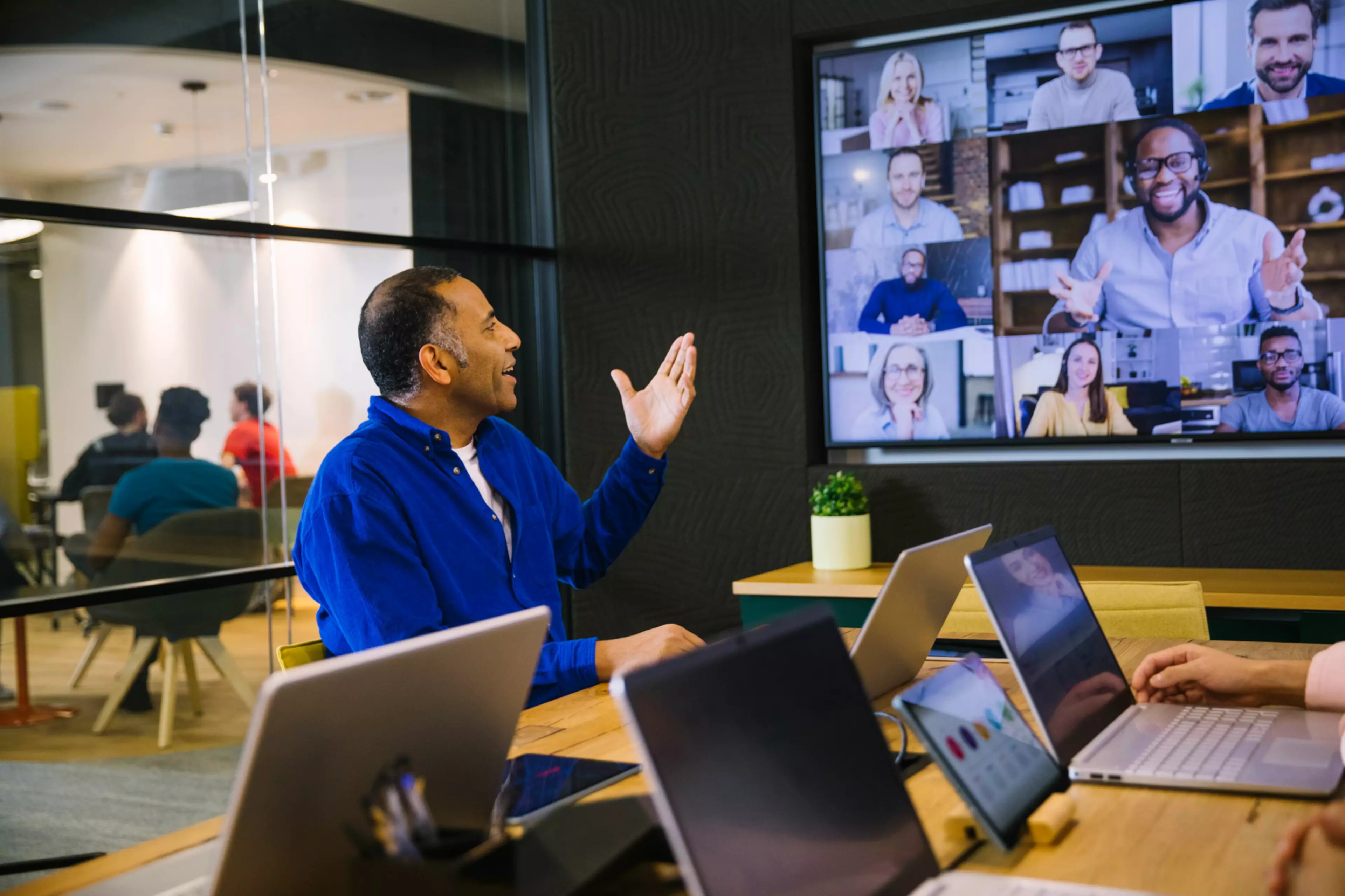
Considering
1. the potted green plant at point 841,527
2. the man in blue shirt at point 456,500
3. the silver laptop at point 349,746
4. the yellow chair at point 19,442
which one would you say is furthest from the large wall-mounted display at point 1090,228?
the silver laptop at point 349,746

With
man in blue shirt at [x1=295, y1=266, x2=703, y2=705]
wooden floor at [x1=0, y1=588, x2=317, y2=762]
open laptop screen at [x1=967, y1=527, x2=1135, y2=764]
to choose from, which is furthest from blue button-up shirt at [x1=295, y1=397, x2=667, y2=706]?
wooden floor at [x1=0, y1=588, x2=317, y2=762]

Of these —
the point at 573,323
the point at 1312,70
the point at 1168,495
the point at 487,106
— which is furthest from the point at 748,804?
the point at 487,106

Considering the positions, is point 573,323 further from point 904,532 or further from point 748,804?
point 748,804

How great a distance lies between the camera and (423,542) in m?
2.17

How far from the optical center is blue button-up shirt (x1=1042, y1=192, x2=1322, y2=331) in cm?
377

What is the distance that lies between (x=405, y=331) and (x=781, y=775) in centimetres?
156

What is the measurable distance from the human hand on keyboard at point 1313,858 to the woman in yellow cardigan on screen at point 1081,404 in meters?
3.06

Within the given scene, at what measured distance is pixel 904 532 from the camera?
4324 mm

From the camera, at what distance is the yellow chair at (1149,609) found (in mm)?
2510

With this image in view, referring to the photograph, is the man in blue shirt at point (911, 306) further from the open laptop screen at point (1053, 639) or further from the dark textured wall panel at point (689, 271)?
the open laptop screen at point (1053, 639)

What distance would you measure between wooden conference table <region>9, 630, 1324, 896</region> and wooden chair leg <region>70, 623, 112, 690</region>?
104 inches

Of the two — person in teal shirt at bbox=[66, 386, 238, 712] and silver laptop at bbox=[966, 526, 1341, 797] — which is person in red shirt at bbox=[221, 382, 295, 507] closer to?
person in teal shirt at bbox=[66, 386, 238, 712]

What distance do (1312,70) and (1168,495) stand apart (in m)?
1.34

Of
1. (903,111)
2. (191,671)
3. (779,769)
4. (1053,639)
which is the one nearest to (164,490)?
(191,671)
